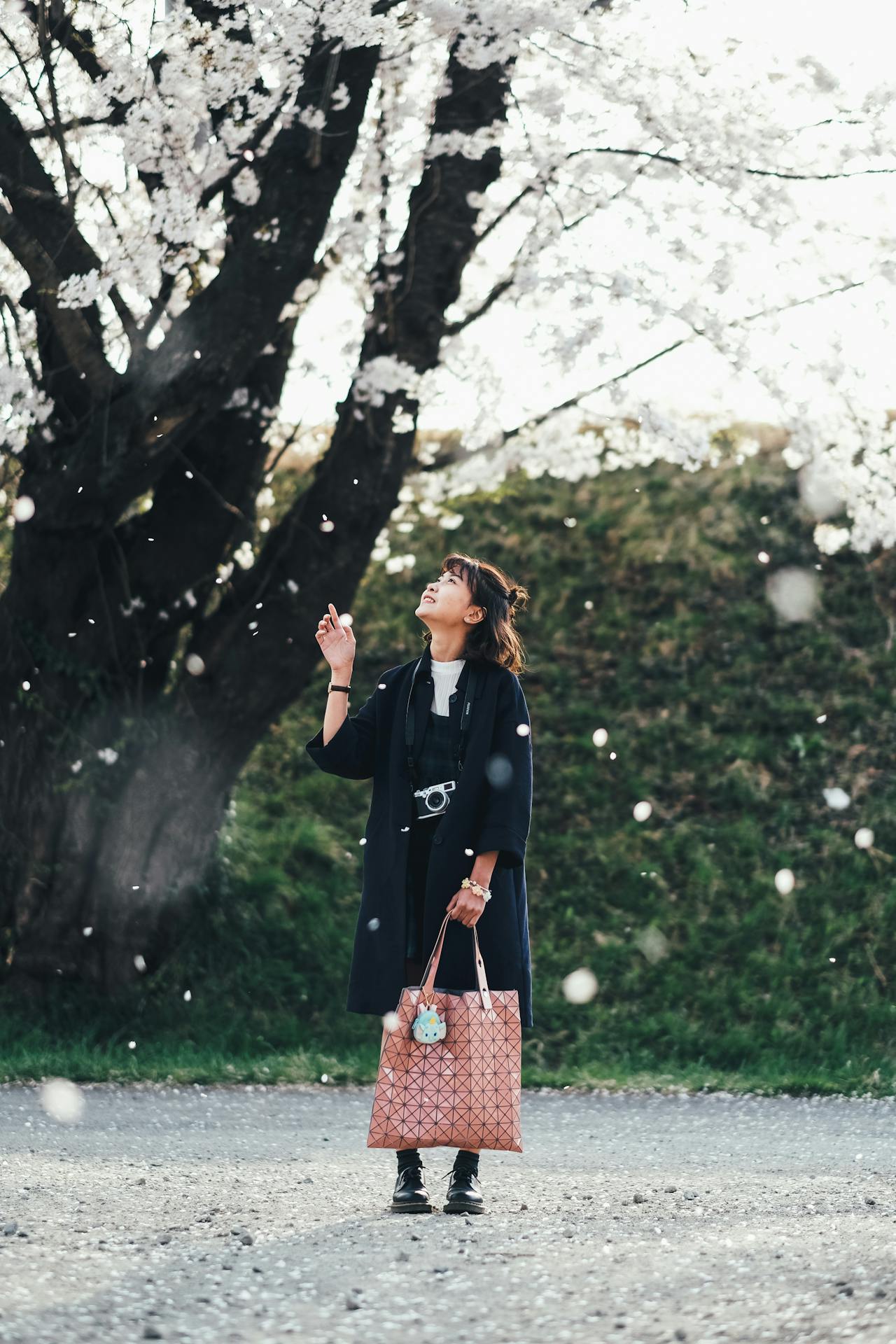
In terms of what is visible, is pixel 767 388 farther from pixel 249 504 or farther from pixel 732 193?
pixel 249 504

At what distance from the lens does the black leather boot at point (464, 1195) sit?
13.1 ft

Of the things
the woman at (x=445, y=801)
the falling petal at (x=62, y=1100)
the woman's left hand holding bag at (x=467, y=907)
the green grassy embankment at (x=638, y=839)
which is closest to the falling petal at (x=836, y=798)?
the green grassy embankment at (x=638, y=839)

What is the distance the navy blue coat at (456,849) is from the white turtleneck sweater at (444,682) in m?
0.02

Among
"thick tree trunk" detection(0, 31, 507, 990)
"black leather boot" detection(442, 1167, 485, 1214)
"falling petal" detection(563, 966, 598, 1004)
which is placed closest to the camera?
"black leather boot" detection(442, 1167, 485, 1214)

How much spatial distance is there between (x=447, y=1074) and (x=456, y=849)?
0.63 m

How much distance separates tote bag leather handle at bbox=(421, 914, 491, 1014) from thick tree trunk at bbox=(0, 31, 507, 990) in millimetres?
4098

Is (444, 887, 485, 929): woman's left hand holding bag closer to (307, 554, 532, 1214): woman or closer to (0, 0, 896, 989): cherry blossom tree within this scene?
(307, 554, 532, 1214): woman

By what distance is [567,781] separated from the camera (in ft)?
36.3

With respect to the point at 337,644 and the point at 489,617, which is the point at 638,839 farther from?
the point at 337,644

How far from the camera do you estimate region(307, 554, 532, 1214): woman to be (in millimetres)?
4102

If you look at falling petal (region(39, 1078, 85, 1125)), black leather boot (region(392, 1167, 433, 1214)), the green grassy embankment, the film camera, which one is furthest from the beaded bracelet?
the green grassy embankment

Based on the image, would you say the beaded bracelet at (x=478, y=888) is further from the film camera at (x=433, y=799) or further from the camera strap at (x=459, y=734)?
the camera strap at (x=459, y=734)

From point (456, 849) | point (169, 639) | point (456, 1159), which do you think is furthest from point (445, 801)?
point (169, 639)

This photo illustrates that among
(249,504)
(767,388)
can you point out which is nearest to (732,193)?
(767,388)
